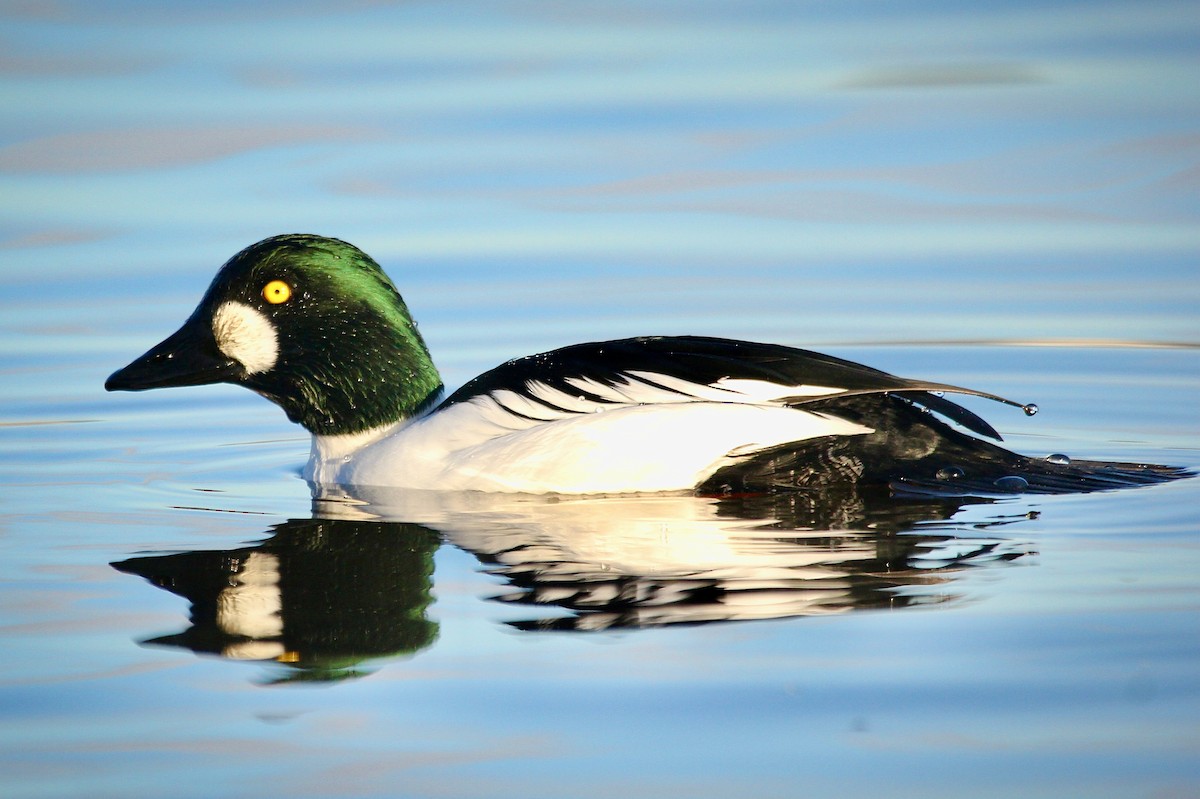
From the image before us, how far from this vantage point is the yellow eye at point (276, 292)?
7.18 m

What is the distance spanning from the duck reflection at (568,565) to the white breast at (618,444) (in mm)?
76

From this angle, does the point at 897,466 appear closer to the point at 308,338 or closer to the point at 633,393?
the point at 633,393

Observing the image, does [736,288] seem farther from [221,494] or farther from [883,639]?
[883,639]

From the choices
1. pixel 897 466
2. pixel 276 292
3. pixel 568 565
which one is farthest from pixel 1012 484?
pixel 276 292

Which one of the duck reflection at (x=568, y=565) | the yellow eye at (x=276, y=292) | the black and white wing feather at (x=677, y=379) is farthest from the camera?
the yellow eye at (x=276, y=292)

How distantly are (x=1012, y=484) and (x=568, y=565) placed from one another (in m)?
1.98

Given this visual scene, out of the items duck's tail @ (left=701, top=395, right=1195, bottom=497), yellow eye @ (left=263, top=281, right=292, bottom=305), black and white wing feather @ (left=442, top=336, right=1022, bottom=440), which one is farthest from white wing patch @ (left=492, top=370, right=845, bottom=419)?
yellow eye @ (left=263, top=281, right=292, bottom=305)

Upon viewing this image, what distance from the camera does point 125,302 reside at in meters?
11.2

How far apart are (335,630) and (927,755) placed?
1.84m

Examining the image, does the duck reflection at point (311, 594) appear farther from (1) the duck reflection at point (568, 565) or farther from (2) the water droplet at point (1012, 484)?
(2) the water droplet at point (1012, 484)

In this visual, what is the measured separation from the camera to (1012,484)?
644 cm

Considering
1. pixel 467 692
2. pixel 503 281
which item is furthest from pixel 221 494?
pixel 503 281

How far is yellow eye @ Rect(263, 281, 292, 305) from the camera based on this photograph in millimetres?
7176

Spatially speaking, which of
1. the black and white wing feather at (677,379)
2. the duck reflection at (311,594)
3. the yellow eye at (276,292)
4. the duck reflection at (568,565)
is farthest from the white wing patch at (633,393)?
the yellow eye at (276,292)
